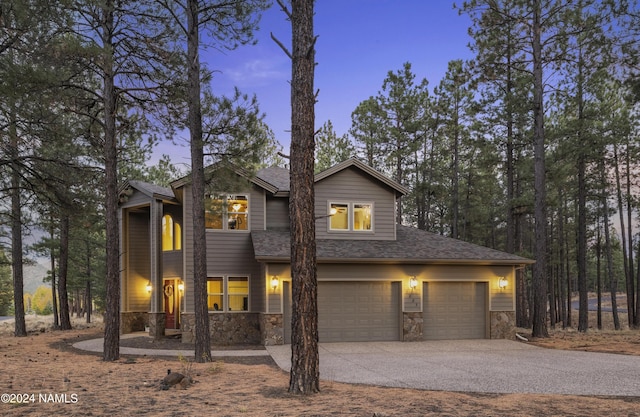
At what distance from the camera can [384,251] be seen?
16.8 metres

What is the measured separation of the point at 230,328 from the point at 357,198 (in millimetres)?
5935

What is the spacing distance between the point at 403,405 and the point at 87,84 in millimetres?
11261

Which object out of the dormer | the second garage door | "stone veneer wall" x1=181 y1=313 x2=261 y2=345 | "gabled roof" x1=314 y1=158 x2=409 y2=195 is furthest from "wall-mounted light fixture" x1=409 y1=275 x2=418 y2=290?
"stone veneer wall" x1=181 y1=313 x2=261 y2=345

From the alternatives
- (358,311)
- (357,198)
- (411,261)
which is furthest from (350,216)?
(358,311)

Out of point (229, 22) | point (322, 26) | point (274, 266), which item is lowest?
point (274, 266)

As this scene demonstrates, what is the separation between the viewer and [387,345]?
1552 cm

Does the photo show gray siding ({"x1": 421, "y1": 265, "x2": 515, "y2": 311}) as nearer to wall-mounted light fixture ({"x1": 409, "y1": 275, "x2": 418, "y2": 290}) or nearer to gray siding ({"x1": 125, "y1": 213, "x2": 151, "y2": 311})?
wall-mounted light fixture ({"x1": 409, "y1": 275, "x2": 418, "y2": 290})

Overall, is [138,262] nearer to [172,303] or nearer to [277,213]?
[172,303]

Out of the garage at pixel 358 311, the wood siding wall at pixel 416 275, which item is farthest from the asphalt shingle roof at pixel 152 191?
the garage at pixel 358 311

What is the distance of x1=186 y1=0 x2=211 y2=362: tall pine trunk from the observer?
39.0 ft

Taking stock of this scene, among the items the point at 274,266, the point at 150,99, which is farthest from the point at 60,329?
the point at 150,99

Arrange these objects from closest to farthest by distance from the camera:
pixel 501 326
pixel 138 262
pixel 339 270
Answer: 1. pixel 339 270
2. pixel 501 326
3. pixel 138 262

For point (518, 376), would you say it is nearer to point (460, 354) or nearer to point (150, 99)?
point (460, 354)

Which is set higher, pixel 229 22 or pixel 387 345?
pixel 229 22
